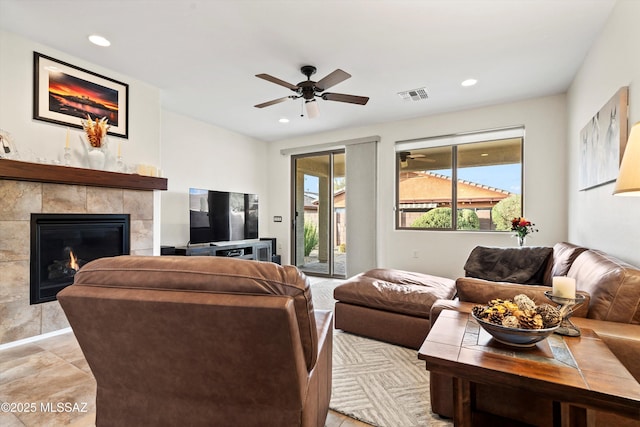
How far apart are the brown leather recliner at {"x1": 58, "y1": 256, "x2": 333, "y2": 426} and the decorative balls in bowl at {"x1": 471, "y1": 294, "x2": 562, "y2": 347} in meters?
0.70

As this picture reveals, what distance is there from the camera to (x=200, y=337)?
39.0 inches

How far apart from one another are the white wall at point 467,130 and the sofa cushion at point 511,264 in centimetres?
119

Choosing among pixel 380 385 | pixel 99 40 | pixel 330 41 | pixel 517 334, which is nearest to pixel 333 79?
pixel 330 41

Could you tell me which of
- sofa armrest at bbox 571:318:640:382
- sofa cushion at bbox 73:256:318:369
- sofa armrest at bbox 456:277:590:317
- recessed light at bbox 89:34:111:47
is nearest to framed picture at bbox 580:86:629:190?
sofa armrest at bbox 456:277:590:317

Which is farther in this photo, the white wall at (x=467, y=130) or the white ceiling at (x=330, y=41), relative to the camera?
the white wall at (x=467, y=130)

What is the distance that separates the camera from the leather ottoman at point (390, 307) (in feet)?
8.02

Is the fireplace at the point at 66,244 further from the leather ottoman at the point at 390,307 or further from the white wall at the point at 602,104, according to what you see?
the white wall at the point at 602,104

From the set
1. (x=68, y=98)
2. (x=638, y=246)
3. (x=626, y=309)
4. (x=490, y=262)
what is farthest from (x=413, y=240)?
(x=68, y=98)

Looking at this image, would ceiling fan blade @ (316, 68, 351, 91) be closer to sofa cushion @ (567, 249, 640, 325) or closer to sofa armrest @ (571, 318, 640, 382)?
sofa cushion @ (567, 249, 640, 325)

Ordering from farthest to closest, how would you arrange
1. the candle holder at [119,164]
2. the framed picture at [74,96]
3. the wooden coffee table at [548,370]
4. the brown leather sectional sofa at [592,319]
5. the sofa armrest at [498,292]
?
the candle holder at [119,164]
the framed picture at [74,96]
the sofa armrest at [498,292]
the brown leather sectional sofa at [592,319]
the wooden coffee table at [548,370]

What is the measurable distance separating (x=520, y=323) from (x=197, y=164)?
15.2 feet

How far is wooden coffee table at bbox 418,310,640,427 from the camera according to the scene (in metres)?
0.89

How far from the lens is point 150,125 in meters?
3.52

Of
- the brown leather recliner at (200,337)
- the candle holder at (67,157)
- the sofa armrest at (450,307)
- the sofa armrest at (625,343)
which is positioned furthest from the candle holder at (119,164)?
the sofa armrest at (625,343)
